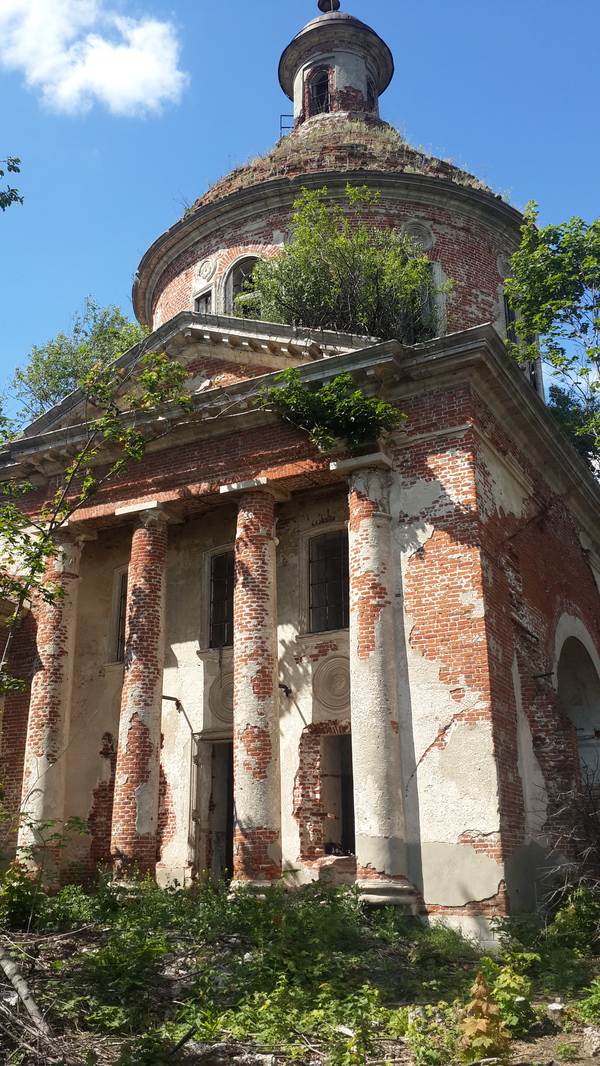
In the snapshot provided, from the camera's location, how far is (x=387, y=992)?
7871 mm

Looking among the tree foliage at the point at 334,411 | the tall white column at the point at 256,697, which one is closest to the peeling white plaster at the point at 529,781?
the tall white column at the point at 256,697

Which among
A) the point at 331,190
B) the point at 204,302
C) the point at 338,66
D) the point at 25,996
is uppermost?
the point at 338,66

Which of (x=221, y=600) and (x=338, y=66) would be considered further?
(x=338, y=66)

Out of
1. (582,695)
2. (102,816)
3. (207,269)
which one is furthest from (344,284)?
(102,816)

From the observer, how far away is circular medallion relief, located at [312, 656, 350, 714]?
12.5 m

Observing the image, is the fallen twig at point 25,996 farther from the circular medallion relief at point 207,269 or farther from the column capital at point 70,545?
the circular medallion relief at point 207,269

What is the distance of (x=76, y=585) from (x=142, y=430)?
2.75 metres

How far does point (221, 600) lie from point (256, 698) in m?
2.67

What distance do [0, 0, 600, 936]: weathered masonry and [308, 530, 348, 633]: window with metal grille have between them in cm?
3

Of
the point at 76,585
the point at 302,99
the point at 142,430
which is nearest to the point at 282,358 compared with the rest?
the point at 142,430

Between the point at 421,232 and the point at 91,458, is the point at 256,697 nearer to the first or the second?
the point at 91,458

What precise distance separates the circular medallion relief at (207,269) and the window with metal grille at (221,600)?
27.1 ft

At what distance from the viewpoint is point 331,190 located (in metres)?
18.9

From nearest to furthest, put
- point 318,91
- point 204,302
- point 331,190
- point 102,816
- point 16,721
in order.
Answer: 1. point 102,816
2. point 16,721
3. point 331,190
4. point 204,302
5. point 318,91
